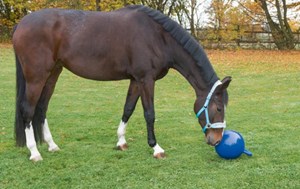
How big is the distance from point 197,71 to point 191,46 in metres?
0.30

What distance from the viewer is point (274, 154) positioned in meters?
4.68

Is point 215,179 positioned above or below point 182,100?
above

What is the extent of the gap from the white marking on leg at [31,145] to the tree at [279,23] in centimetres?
2124

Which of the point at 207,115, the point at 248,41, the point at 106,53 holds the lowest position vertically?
the point at 248,41

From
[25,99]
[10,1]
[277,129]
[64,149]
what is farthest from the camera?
[10,1]

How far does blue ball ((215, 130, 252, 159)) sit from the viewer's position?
176 inches

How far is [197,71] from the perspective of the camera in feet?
15.4

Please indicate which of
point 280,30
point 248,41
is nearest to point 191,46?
point 280,30

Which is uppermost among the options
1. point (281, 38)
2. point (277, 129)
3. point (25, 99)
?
point (25, 99)

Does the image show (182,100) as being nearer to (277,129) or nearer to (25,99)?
(277,129)

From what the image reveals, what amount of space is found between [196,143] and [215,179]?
1453 mm

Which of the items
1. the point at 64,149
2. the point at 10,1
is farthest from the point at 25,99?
the point at 10,1

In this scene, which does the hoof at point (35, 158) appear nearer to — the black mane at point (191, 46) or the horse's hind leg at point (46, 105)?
the horse's hind leg at point (46, 105)

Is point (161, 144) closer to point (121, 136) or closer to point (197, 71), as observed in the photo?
point (121, 136)
